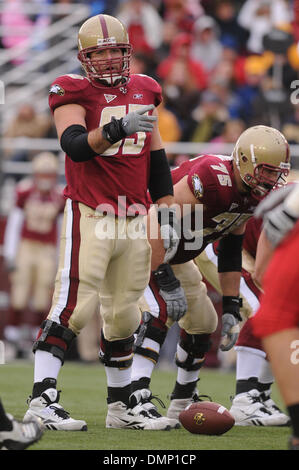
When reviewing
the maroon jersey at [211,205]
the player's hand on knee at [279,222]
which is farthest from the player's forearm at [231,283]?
the player's hand on knee at [279,222]

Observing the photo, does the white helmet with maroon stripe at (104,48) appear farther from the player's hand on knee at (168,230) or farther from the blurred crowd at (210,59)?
the blurred crowd at (210,59)

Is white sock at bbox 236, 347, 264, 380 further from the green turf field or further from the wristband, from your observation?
the wristband

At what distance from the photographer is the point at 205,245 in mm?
5738

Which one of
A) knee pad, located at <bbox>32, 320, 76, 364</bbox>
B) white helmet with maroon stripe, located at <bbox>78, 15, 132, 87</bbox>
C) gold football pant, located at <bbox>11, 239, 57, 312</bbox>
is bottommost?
gold football pant, located at <bbox>11, 239, 57, 312</bbox>

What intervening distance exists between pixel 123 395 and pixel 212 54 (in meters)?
8.28

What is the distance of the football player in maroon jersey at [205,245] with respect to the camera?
538 centimetres

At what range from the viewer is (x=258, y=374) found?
20.0ft

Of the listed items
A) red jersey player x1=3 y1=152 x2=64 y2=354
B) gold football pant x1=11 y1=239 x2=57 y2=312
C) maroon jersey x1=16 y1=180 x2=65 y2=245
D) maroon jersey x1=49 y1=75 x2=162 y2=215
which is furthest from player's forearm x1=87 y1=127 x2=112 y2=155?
gold football pant x1=11 y1=239 x2=57 y2=312

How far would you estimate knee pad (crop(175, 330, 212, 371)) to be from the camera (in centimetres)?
589

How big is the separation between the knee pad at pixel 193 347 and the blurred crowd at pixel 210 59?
503cm

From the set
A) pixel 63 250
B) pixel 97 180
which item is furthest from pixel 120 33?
pixel 63 250

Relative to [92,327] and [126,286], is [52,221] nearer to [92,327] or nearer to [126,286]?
[92,327]

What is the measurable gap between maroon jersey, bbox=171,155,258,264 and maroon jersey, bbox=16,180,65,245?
5269 millimetres

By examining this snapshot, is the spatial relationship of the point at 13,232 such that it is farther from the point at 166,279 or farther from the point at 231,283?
the point at 166,279
